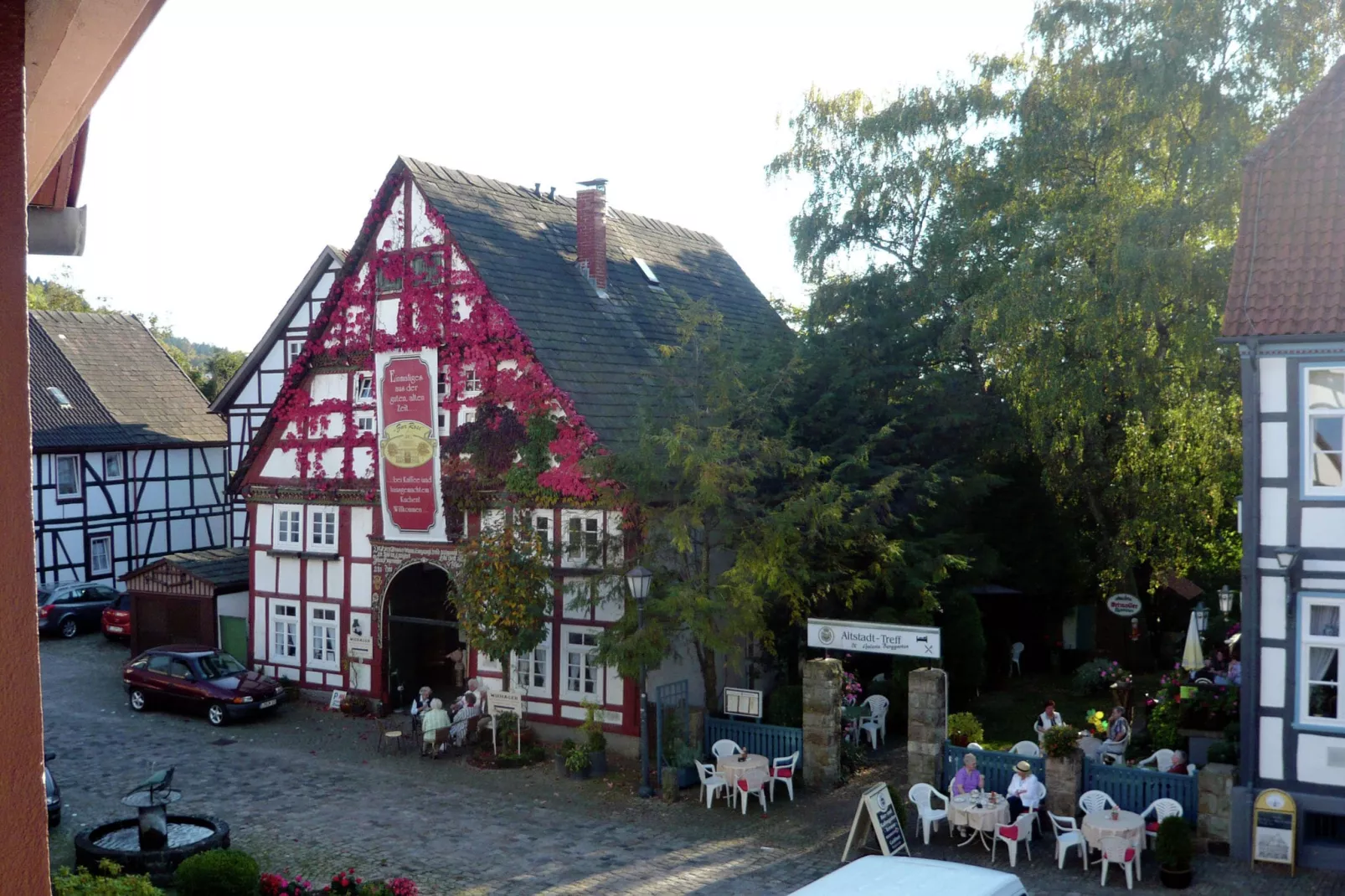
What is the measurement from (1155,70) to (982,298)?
5246 millimetres

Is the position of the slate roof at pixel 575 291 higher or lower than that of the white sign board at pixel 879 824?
higher

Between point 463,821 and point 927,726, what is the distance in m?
6.99

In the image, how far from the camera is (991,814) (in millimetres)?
16188

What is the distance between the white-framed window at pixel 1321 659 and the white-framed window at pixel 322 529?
18321 mm

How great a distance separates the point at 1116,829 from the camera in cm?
1511

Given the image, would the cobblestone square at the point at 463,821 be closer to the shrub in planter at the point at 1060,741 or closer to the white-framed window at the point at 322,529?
the shrub in planter at the point at 1060,741

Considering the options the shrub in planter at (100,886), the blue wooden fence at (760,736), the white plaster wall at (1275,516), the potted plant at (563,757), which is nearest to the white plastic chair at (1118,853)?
the white plaster wall at (1275,516)

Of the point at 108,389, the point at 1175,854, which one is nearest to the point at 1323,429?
the point at 1175,854

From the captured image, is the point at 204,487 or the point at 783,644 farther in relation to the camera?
the point at 204,487

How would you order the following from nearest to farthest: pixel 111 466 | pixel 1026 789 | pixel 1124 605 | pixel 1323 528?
pixel 1323 528 → pixel 1026 789 → pixel 1124 605 → pixel 111 466

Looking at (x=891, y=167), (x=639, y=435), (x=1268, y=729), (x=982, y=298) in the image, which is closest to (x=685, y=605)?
(x=639, y=435)

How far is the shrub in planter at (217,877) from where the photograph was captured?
43.1 feet

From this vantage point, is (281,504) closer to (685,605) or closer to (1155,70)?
(685,605)

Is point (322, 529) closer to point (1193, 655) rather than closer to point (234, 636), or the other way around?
point (234, 636)
